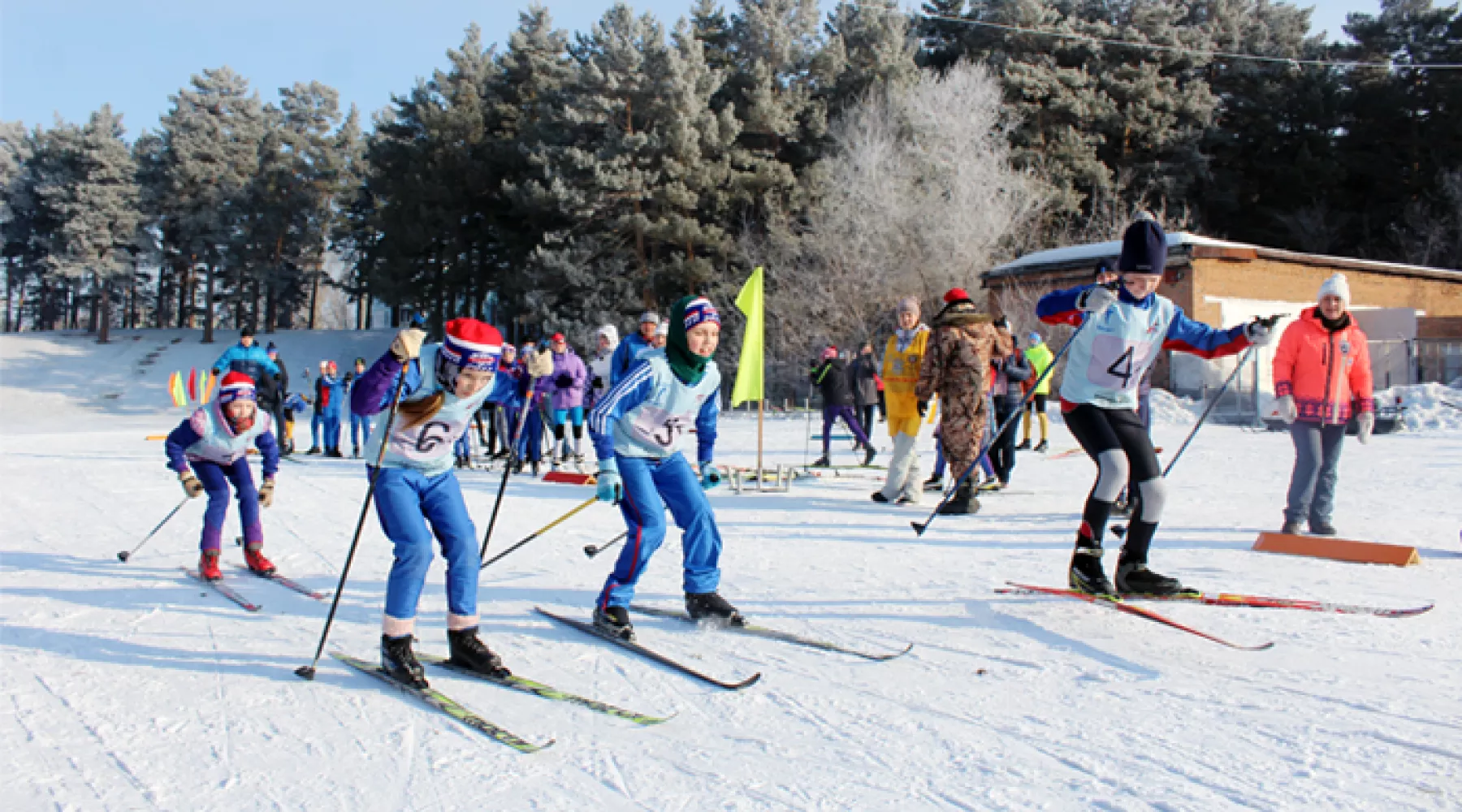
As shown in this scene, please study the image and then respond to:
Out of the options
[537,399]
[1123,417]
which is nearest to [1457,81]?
[537,399]

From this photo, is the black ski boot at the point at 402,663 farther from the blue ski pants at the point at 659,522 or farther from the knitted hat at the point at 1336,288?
the knitted hat at the point at 1336,288

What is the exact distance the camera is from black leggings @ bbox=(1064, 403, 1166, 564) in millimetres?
4793

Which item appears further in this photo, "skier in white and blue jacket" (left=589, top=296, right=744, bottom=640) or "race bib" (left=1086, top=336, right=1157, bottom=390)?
"race bib" (left=1086, top=336, right=1157, bottom=390)

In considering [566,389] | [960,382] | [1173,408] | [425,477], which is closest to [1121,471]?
[960,382]

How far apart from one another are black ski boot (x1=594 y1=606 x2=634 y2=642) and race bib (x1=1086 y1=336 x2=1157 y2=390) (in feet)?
8.73

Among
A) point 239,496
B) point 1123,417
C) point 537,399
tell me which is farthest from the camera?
point 537,399

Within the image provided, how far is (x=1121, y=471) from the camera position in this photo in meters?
4.83

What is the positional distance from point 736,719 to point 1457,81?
4266 centimetres

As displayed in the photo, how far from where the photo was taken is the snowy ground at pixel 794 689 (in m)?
2.91

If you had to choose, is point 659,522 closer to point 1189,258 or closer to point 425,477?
point 425,477

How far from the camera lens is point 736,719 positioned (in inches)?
137

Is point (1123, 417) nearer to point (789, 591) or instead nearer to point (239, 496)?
point (789, 591)

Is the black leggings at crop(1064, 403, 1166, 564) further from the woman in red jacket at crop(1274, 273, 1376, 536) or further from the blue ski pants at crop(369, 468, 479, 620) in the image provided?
the blue ski pants at crop(369, 468, 479, 620)

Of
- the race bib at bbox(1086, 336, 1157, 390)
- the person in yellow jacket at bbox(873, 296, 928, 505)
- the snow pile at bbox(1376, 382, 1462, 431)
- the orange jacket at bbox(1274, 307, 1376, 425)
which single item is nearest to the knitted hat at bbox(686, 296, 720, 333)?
the race bib at bbox(1086, 336, 1157, 390)
